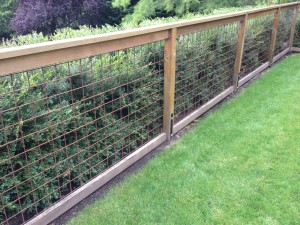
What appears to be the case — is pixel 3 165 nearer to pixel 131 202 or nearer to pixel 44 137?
pixel 44 137

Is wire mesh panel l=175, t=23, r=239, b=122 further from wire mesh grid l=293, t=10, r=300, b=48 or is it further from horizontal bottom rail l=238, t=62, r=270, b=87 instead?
wire mesh grid l=293, t=10, r=300, b=48

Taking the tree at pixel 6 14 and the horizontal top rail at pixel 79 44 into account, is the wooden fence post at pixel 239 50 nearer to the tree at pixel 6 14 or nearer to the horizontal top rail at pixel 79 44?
the horizontal top rail at pixel 79 44

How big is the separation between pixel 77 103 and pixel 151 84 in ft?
2.81

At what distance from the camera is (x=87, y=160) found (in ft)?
8.22

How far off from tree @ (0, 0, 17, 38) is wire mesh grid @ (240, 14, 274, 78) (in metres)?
17.8

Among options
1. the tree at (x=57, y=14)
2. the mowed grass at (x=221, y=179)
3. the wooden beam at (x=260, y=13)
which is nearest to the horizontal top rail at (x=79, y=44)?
the mowed grass at (x=221, y=179)

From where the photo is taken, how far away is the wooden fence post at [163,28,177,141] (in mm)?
2904

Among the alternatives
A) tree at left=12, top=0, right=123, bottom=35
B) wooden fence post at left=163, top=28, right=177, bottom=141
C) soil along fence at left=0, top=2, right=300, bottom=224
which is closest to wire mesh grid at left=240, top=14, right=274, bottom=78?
soil along fence at left=0, top=2, right=300, bottom=224

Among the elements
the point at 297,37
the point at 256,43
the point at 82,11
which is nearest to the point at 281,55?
the point at 297,37

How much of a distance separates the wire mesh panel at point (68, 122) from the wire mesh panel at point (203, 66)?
41 centimetres

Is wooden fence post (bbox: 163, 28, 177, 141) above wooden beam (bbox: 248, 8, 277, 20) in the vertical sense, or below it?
below

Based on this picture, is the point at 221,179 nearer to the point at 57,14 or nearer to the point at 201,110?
the point at 201,110

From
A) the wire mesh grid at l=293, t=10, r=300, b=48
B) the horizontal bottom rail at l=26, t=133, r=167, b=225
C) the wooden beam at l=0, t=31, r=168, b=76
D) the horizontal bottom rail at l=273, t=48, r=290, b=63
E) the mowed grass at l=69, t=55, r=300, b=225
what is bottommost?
the mowed grass at l=69, t=55, r=300, b=225

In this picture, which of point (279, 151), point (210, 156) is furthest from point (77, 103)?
point (279, 151)
